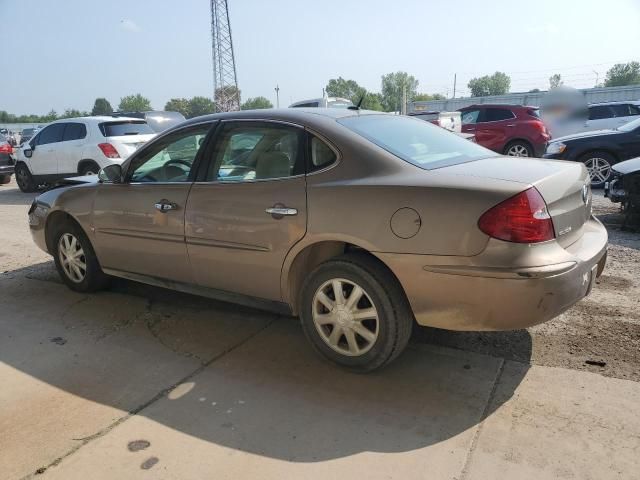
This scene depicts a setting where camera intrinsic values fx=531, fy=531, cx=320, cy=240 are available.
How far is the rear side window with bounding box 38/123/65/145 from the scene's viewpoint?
37.1ft

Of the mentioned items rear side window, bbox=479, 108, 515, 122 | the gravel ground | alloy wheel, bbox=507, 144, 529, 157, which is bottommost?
the gravel ground

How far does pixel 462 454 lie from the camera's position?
Answer: 248cm

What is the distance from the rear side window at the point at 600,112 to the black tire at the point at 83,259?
41.7 ft

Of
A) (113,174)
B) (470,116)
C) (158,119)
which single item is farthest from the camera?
(470,116)

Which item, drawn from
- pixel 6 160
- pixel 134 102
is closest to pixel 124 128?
pixel 6 160

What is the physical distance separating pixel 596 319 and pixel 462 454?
198cm

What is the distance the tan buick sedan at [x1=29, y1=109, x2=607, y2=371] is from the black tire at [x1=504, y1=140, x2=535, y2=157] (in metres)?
9.99

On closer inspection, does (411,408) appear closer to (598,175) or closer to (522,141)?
(598,175)

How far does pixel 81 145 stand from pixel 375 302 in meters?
9.56

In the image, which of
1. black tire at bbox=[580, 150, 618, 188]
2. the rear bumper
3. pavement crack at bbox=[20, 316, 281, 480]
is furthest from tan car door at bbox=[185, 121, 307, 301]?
black tire at bbox=[580, 150, 618, 188]

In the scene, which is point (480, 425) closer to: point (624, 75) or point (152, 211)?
point (152, 211)

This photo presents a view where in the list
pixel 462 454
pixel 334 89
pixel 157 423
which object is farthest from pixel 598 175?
pixel 334 89

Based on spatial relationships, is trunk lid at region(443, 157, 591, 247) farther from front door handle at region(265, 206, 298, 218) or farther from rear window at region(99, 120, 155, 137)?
rear window at region(99, 120, 155, 137)

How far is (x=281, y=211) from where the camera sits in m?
3.27
